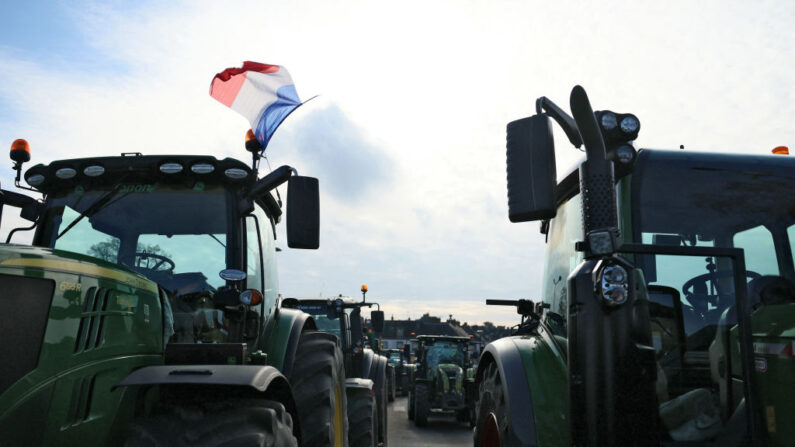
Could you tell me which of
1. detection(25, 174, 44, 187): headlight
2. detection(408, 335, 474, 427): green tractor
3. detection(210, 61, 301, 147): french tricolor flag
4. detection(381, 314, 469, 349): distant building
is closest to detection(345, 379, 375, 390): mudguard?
detection(210, 61, 301, 147): french tricolor flag

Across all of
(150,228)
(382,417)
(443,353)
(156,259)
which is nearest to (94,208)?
(150,228)

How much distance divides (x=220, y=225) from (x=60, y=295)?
65.2 inches

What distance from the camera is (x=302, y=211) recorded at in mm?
3648

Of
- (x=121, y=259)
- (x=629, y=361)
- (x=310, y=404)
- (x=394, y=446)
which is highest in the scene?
(x=121, y=259)

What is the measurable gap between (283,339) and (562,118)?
97.9 inches

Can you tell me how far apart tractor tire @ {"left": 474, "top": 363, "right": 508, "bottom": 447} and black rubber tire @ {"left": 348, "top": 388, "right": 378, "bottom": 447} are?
6.11ft

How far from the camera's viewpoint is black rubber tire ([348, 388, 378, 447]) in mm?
6016

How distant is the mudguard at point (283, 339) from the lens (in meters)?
4.20

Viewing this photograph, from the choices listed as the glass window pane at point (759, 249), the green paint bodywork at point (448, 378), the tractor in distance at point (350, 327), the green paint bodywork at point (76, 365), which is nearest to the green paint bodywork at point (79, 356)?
the green paint bodywork at point (76, 365)

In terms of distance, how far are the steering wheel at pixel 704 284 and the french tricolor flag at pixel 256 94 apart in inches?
156

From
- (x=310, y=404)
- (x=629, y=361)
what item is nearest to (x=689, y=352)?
(x=629, y=361)

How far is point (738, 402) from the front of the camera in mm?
2799

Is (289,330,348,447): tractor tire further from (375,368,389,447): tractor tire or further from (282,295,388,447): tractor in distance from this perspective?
(282,295,388,447): tractor in distance

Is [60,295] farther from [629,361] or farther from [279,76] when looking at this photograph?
[279,76]
